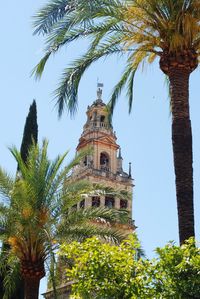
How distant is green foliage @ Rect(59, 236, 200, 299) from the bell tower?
38.3m

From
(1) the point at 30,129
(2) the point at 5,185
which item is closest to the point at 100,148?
(1) the point at 30,129

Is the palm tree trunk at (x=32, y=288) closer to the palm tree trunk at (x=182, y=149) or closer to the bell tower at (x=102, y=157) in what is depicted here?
the palm tree trunk at (x=182, y=149)

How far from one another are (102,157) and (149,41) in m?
38.3

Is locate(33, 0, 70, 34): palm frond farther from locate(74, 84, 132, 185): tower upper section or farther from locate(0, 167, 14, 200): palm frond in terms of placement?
locate(74, 84, 132, 185): tower upper section

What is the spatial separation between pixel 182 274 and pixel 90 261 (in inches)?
74.2

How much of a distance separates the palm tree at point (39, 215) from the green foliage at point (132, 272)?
518 cm

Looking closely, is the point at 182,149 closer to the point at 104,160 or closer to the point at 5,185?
the point at 5,185

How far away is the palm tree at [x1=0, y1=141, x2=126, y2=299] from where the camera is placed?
57.1 ft

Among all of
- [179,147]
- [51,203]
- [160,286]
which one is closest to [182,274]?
[160,286]

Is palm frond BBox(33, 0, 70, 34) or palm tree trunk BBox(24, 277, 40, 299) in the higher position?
palm frond BBox(33, 0, 70, 34)

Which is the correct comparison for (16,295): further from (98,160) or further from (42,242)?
(98,160)

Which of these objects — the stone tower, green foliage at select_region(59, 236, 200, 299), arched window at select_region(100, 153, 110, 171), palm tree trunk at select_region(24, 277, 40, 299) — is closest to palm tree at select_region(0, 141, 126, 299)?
palm tree trunk at select_region(24, 277, 40, 299)

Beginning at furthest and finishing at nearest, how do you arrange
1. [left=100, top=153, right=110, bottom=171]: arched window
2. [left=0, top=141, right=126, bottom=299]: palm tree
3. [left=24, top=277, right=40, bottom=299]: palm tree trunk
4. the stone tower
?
[left=100, top=153, right=110, bottom=171]: arched window < the stone tower < [left=24, top=277, right=40, bottom=299]: palm tree trunk < [left=0, top=141, right=126, bottom=299]: palm tree

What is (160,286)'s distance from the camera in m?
11.0
